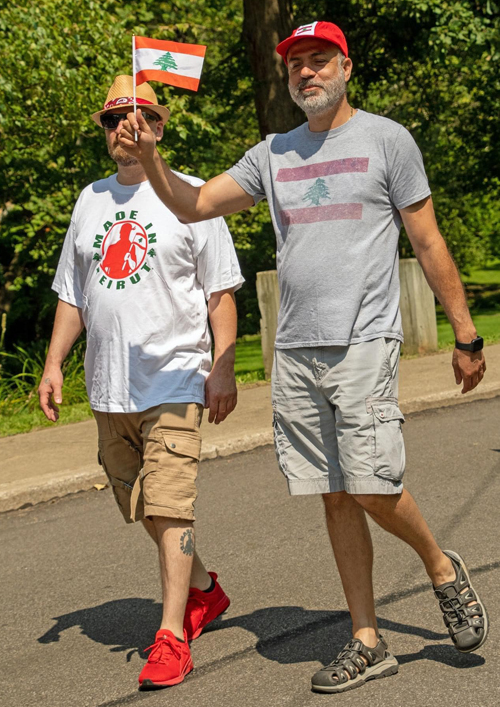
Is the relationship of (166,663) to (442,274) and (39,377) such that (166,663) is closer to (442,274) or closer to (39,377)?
(442,274)

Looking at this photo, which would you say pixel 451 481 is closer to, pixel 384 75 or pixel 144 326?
pixel 144 326

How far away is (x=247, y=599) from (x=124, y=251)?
1.70 m

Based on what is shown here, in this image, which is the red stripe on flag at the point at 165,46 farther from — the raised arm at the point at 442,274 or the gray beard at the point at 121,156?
the raised arm at the point at 442,274

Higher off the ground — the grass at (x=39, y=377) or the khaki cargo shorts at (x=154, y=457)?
the khaki cargo shorts at (x=154, y=457)

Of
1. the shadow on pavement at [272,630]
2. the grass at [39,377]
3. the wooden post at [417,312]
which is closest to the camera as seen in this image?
the shadow on pavement at [272,630]

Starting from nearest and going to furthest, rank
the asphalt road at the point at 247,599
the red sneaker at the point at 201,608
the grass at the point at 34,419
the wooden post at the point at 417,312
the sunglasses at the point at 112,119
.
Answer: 1. the asphalt road at the point at 247,599
2. the sunglasses at the point at 112,119
3. the red sneaker at the point at 201,608
4. the grass at the point at 34,419
5. the wooden post at the point at 417,312

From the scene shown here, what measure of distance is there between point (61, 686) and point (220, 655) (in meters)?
0.61

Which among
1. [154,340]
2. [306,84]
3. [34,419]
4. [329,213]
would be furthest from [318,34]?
[34,419]

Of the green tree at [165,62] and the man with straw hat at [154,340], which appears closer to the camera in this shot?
the green tree at [165,62]

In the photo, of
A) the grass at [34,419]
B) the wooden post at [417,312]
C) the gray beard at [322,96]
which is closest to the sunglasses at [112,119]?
the gray beard at [322,96]

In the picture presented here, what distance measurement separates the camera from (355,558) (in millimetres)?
3625

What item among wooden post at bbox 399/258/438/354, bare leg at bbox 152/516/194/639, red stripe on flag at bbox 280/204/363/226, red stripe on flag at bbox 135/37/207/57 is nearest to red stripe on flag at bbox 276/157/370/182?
red stripe on flag at bbox 280/204/363/226

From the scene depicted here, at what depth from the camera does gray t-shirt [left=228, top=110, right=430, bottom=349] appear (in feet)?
11.4

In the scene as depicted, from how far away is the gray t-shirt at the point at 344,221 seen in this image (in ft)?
11.4
